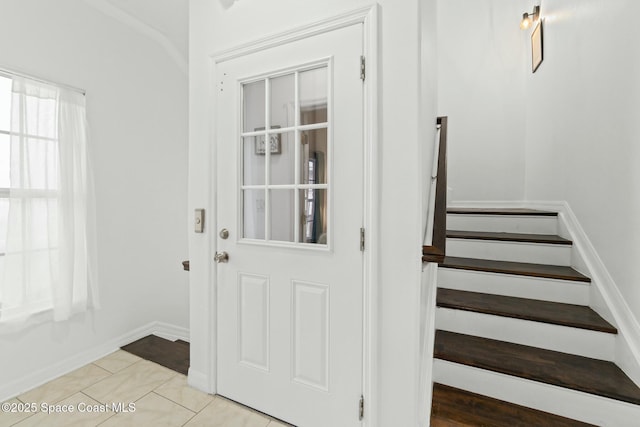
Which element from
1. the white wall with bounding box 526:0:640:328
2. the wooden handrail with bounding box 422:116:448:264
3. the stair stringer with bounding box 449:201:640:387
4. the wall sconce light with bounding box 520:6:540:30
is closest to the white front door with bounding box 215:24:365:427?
the wooden handrail with bounding box 422:116:448:264

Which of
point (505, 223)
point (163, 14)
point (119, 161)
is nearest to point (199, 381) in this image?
point (119, 161)

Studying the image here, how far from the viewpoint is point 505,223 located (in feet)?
8.51

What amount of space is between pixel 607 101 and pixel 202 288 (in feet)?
9.00

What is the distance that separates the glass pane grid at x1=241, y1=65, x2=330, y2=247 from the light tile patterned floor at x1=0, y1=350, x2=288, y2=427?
1.01m

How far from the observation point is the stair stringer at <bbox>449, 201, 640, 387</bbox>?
139 cm

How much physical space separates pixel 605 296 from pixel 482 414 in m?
0.99

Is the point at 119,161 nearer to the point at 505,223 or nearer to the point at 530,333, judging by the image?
the point at 530,333

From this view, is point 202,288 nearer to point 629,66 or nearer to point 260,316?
point 260,316

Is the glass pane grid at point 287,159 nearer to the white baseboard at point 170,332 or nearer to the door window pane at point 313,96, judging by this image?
the door window pane at point 313,96

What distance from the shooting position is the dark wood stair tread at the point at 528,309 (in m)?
1.56

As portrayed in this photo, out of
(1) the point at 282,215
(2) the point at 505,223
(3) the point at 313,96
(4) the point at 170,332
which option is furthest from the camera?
(4) the point at 170,332

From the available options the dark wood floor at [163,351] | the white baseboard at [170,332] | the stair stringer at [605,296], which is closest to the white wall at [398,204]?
the stair stringer at [605,296]

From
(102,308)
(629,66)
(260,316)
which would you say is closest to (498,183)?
(629,66)

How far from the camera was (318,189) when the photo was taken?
1.50m
